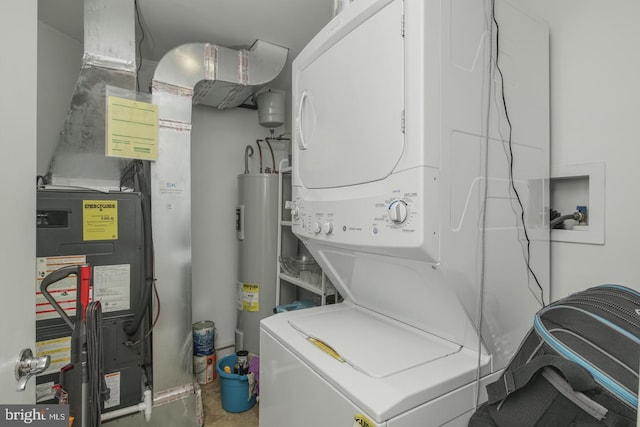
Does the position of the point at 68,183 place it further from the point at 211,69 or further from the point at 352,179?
the point at 352,179

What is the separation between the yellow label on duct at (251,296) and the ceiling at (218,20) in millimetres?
1899

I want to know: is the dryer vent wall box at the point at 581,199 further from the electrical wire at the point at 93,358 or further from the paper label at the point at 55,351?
the paper label at the point at 55,351

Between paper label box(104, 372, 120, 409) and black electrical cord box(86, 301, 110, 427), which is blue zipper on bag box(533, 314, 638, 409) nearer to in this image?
black electrical cord box(86, 301, 110, 427)

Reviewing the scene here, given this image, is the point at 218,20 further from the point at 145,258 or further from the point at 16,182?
the point at 16,182

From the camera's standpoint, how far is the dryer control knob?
100 cm

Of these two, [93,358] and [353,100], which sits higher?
[353,100]

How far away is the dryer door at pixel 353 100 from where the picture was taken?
1.06 m

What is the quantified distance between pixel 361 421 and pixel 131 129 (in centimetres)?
186

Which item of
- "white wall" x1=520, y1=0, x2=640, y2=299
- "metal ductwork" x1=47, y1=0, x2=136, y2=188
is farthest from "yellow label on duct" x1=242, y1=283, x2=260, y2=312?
"white wall" x1=520, y1=0, x2=640, y2=299

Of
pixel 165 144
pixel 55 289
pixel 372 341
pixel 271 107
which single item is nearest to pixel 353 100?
pixel 372 341

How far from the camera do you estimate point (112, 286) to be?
1.78m

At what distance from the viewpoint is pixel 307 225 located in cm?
150

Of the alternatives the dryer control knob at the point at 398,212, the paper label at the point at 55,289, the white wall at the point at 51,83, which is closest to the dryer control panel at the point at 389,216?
the dryer control knob at the point at 398,212

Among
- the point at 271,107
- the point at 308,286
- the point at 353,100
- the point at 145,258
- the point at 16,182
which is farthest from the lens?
the point at 271,107
